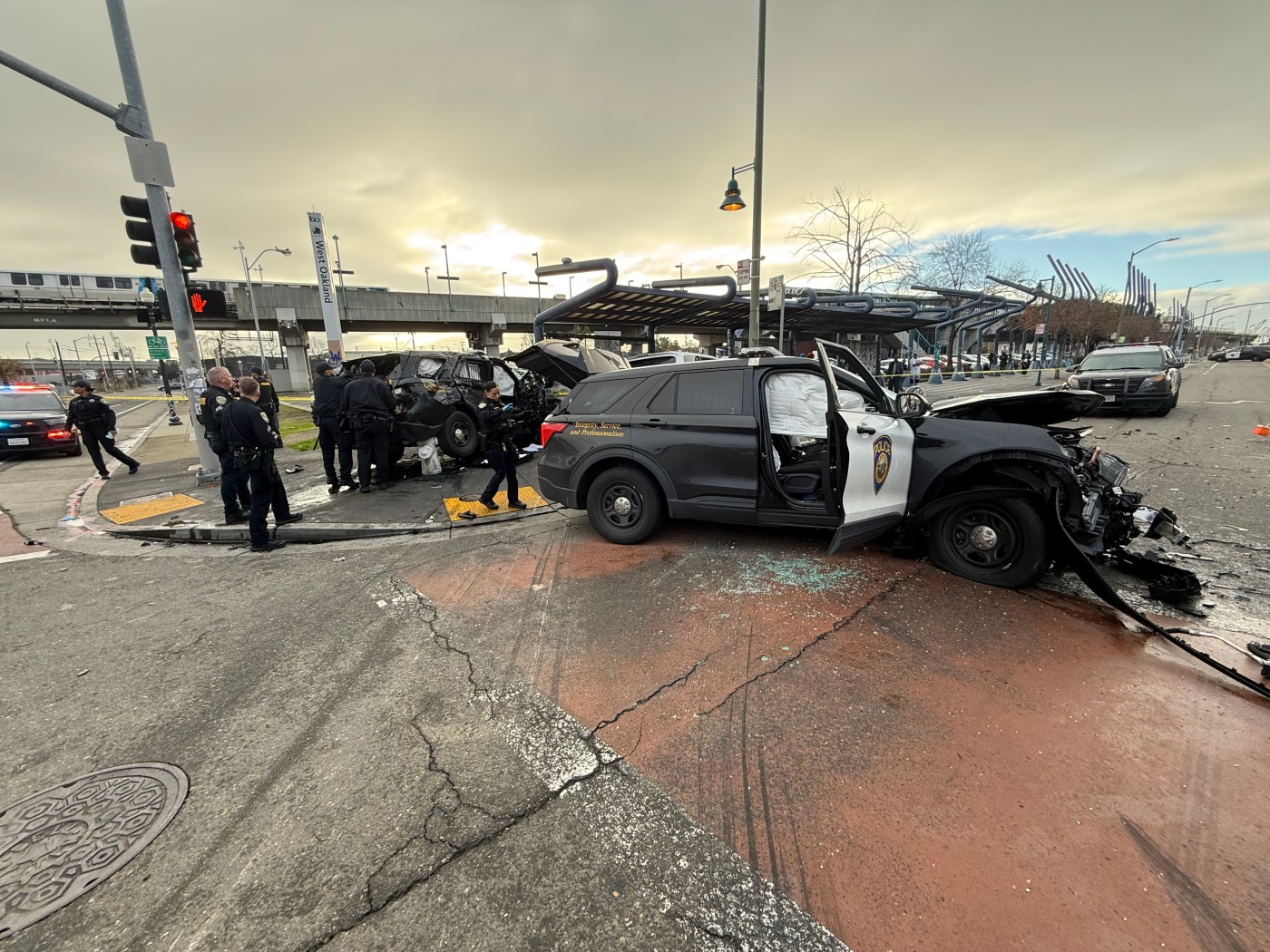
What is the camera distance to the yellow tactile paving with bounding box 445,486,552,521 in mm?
6477

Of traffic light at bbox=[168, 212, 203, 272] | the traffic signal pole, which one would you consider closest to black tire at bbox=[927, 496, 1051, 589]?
the traffic signal pole

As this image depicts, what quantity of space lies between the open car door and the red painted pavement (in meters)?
0.50

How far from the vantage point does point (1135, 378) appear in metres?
11.9

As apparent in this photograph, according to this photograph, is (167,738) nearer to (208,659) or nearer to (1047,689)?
(208,659)

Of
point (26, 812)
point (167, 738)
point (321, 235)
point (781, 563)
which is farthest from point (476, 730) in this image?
point (321, 235)

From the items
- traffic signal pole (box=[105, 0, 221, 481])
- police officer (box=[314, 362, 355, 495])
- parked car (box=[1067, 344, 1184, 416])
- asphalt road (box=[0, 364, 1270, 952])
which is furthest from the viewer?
parked car (box=[1067, 344, 1184, 416])

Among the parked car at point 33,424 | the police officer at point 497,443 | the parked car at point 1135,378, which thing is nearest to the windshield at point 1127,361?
the parked car at point 1135,378

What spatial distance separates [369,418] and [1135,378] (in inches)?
617

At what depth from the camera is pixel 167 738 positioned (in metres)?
2.62

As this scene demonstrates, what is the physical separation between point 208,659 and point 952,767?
4.23m

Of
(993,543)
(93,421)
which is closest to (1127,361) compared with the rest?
(993,543)

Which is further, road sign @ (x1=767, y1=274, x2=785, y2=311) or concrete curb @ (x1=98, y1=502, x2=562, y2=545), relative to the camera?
road sign @ (x1=767, y1=274, x2=785, y2=311)

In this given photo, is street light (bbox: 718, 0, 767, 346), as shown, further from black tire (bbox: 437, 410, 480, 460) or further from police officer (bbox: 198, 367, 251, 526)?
police officer (bbox: 198, 367, 251, 526)

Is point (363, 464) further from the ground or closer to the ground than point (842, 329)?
closer to the ground
